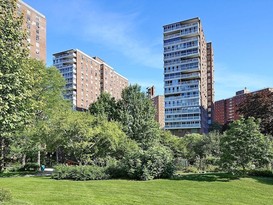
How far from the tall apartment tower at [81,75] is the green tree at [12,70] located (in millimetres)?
84086

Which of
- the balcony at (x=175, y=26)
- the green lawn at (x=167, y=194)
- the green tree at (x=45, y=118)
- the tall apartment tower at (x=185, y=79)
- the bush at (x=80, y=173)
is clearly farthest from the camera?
the balcony at (x=175, y=26)

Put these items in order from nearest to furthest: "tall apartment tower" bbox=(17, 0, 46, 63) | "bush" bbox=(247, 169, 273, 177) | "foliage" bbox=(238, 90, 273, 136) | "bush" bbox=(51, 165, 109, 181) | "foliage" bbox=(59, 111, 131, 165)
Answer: "bush" bbox=(51, 165, 109, 181) < "bush" bbox=(247, 169, 273, 177) < "foliage" bbox=(59, 111, 131, 165) < "foliage" bbox=(238, 90, 273, 136) < "tall apartment tower" bbox=(17, 0, 46, 63)

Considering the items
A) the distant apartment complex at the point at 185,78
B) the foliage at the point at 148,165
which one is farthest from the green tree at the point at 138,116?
the distant apartment complex at the point at 185,78

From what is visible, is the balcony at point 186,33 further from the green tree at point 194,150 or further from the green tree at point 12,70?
the green tree at point 12,70

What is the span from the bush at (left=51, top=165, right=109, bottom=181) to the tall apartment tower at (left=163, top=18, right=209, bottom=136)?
61.1 metres

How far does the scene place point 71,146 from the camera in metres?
24.6

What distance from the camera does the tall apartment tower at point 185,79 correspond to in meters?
81.7

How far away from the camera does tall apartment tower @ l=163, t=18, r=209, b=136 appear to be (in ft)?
268

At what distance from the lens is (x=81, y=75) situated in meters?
100

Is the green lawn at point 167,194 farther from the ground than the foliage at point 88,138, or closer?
closer

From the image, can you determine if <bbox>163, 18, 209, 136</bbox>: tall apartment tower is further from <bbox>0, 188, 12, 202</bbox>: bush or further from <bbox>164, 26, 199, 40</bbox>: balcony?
<bbox>0, 188, 12, 202</bbox>: bush

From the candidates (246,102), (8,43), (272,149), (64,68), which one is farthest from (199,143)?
(64,68)

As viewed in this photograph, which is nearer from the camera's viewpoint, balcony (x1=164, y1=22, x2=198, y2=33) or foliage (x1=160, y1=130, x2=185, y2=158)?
foliage (x1=160, y1=130, x2=185, y2=158)

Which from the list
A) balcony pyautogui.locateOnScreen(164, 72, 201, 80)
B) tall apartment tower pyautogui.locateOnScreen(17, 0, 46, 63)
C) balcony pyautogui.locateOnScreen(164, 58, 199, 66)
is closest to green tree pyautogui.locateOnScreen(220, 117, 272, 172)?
tall apartment tower pyautogui.locateOnScreen(17, 0, 46, 63)
